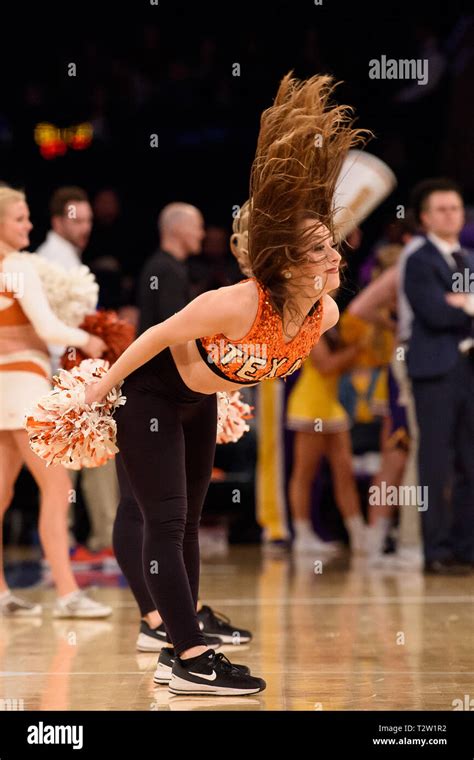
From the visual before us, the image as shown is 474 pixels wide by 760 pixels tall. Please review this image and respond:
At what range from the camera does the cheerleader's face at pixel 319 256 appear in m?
3.29

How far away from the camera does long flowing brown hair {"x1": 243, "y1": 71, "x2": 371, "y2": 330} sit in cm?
327

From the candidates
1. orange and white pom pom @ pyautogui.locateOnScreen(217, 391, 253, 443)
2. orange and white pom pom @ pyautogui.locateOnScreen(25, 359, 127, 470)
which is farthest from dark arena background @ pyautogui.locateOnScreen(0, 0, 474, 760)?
orange and white pom pom @ pyautogui.locateOnScreen(217, 391, 253, 443)

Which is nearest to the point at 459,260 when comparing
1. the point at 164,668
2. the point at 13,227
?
the point at 13,227

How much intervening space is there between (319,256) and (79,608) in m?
2.38

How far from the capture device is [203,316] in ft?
10.7

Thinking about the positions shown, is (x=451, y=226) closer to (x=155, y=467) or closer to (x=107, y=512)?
(x=107, y=512)

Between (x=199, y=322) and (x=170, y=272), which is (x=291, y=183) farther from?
(x=170, y=272)

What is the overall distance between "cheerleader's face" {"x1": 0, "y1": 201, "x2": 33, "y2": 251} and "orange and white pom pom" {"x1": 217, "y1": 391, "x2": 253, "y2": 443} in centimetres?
140

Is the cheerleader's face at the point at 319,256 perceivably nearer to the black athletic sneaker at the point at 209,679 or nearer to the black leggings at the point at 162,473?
the black leggings at the point at 162,473

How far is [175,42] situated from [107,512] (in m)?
4.84

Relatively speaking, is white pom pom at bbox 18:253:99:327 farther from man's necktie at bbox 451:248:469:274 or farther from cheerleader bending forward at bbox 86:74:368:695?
man's necktie at bbox 451:248:469:274
